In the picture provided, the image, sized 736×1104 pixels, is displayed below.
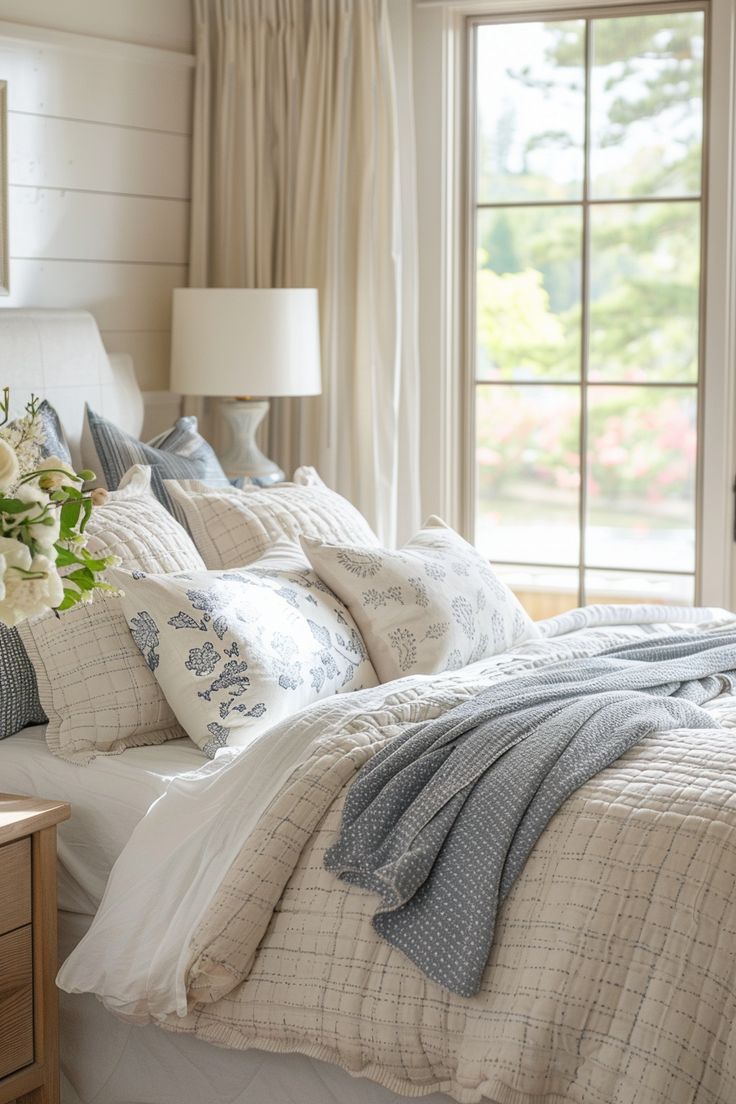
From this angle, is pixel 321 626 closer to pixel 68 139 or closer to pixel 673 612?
pixel 673 612

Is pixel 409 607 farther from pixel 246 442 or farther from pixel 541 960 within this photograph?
pixel 246 442

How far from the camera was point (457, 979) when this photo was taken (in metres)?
1.90

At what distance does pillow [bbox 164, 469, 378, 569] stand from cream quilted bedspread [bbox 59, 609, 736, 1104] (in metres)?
0.86

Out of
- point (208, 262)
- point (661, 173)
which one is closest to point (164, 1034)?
point (208, 262)

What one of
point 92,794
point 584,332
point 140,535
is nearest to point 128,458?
point 140,535

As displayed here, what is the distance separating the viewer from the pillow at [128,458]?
3.19 m

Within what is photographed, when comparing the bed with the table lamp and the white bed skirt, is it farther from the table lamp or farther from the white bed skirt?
the table lamp

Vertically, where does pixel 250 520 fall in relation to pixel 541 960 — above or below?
above

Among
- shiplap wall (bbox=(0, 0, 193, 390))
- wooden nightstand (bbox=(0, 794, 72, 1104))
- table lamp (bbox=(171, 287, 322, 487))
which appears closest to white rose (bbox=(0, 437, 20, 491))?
wooden nightstand (bbox=(0, 794, 72, 1104))

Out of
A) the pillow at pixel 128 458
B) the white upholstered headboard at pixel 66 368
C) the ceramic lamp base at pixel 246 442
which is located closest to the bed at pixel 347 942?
the pillow at pixel 128 458

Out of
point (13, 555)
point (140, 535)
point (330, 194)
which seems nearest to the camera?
point (13, 555)

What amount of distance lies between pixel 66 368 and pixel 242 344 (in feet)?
1.89

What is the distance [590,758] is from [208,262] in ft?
8.69

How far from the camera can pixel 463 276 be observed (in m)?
4.37
